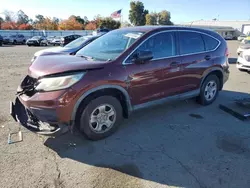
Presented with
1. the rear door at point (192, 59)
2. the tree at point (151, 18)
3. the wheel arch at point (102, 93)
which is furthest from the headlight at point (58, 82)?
the tree at point (151, 18)

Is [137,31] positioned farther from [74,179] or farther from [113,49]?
[74,179]

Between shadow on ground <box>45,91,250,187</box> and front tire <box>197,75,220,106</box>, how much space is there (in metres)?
0.78

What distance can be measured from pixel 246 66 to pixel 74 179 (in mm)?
8747

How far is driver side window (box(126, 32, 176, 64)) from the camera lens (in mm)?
3830

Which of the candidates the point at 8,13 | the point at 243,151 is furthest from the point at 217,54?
the point at 8,13

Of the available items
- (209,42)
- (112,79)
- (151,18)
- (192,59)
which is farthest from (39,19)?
(112,79)

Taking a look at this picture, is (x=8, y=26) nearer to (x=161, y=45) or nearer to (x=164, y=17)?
(x=164, y=17)

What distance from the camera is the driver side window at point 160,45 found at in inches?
151

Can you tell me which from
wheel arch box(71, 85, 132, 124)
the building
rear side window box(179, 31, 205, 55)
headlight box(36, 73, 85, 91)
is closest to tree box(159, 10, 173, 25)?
the building

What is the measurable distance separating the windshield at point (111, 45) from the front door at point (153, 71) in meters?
0.24

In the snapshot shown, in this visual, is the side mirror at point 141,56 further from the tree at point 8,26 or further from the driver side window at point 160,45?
the tree at point 8,26

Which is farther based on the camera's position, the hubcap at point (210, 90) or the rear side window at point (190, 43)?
the hubcap at point (210, 90)

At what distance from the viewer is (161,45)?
4062 mm

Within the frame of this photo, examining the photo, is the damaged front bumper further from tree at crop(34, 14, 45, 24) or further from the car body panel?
tree at crop(34, 14, 45, 24)
